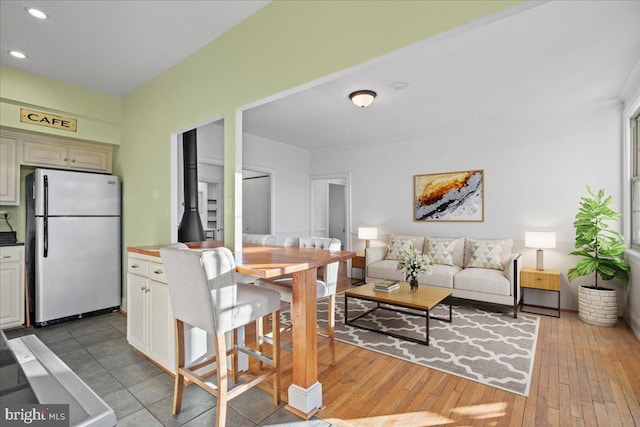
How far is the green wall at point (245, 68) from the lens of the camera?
63.9 inches

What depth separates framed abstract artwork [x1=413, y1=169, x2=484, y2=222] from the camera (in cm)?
489

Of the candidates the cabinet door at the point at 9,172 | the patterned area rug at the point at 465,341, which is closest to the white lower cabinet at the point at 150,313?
the patterned area rug at the point at 465,341

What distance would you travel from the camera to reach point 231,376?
2393mm

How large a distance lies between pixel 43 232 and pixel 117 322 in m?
1.27

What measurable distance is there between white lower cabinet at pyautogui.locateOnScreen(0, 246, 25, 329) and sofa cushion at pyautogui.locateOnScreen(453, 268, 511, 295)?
5213 mm

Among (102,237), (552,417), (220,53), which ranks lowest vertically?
(552,417)

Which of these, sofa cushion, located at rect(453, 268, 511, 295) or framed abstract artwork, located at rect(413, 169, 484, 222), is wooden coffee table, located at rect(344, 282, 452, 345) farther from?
framed abstract artwork, located at rect(413, 169, 484, 222)

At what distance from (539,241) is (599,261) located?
63 centimetres

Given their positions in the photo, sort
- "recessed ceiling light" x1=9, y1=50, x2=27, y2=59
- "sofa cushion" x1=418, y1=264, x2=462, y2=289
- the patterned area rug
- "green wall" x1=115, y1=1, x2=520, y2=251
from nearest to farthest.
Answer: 1. "green wall" x1=115, y1=1, x2=520, y2=251
2. the patterned area rug
3. "recessed ceiling light" x1=9, y1=50, x2=27, y2=59
4. "sofa cushion" x1=418, y1=264, x2=462, y2=289

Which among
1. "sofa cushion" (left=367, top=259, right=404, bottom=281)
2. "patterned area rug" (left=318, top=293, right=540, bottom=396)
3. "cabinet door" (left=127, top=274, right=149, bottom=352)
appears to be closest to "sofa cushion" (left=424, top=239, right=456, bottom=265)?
"sofa cushion" (left=367, top=259, right=404, bottom=281)

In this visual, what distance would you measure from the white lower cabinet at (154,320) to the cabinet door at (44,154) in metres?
2.04

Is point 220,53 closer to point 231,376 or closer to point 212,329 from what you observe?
point 212,329

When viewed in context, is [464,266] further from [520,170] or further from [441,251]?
[520,170]

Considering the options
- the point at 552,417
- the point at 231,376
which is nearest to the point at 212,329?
the point at 231,376
